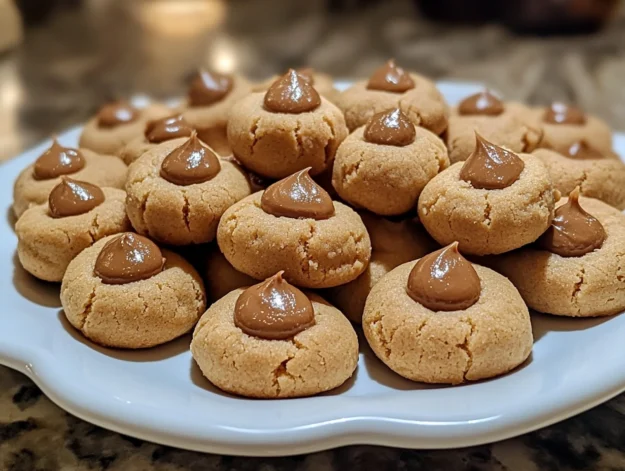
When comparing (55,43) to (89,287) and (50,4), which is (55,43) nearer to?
(50,4)

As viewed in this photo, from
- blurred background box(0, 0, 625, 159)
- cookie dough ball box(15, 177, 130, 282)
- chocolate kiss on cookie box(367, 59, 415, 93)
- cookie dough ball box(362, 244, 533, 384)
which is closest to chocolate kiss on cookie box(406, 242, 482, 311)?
cookie dough ball box(362, 244, 533, 384)

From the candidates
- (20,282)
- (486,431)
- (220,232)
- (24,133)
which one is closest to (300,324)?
(220,232)

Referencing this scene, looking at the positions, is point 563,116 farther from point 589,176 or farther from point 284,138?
point 284,138

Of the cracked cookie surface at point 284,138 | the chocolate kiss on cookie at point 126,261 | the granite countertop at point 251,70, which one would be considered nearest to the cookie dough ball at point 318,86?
the cracked cookie surface at point 284,138

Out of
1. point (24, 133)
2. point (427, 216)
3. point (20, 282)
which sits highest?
point (427, 216)

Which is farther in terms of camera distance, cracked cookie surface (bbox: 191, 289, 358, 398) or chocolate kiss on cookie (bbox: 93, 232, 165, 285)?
chocolate kiss on cookie (bbox: 93, 232, 165, 285)

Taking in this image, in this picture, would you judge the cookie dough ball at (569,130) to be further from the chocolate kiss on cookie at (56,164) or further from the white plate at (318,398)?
the chocolate kiss on cookie at (56,164)

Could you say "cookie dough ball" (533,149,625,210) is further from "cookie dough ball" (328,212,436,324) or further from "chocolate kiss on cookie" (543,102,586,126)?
"cookie dough ball" (328,212,436,324)
